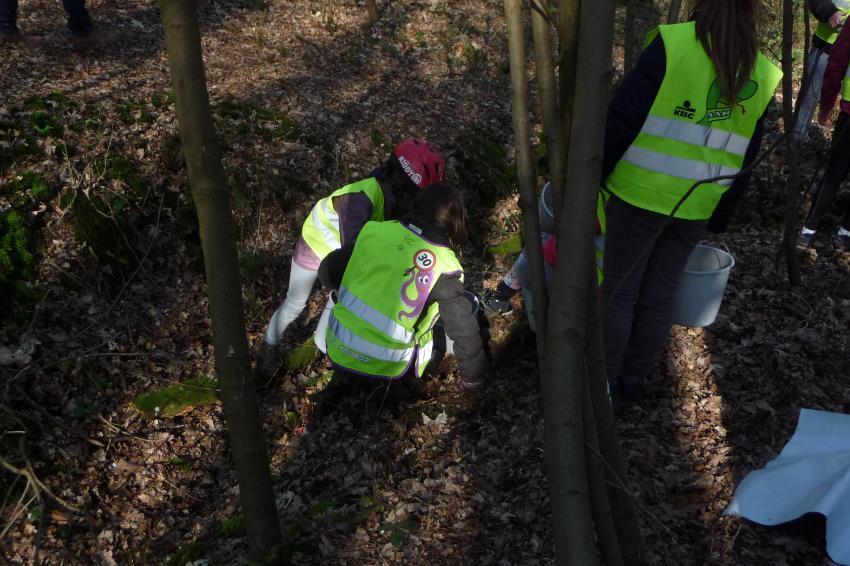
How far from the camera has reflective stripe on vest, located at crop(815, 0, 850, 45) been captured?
5887 mm

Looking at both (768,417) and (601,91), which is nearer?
(601,91)

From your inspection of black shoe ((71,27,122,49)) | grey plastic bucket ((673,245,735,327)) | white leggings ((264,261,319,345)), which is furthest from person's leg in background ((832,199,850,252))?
black shoe ((71,27,122,49))

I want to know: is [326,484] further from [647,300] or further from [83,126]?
[83,126]

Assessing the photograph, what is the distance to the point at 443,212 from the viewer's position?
13.1 feet

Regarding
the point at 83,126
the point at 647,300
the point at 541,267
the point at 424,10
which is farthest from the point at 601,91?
the point at 424,10

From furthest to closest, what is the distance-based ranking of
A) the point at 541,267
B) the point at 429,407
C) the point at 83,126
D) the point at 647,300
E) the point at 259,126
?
the point at 259,126, the point at 83,126, the point at 429,407, the point at 647,300, the point at 541,267

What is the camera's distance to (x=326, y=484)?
405 cm

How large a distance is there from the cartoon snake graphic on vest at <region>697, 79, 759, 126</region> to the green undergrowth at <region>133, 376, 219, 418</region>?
147 inches

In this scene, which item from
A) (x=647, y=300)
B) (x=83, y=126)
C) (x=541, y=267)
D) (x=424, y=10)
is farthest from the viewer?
(x=424, y=10)

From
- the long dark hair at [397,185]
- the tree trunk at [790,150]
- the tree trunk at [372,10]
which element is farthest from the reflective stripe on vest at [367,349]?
the tree trunk at [372,10]

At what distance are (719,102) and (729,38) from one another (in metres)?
0.30

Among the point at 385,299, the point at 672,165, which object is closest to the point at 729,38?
the point at 672,165

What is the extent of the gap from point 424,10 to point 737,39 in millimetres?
8326

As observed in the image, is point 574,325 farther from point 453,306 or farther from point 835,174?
point 835,174
